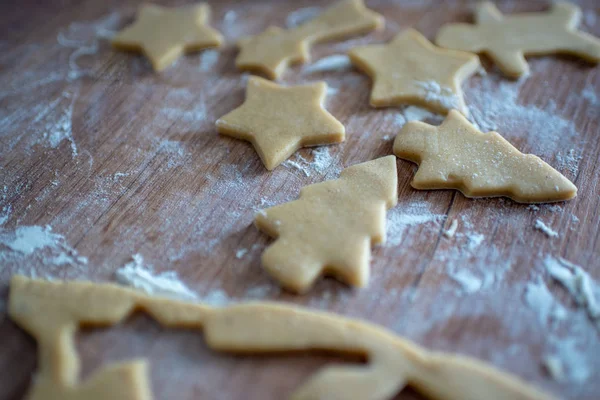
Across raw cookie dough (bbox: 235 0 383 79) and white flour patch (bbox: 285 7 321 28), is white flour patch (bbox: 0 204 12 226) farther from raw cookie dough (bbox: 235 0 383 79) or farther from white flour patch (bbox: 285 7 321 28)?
white flour patch (bbox: 285 7 321 28)

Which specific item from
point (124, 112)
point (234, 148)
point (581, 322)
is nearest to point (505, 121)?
point (581, 322)

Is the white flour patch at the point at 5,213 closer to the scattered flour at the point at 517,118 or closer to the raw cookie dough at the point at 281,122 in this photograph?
the raw cookie dough at the point at 281,122

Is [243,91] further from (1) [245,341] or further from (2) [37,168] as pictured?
(1) [245,341]

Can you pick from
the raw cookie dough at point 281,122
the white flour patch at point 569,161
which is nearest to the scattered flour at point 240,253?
the raw cookie dough at point 281,122

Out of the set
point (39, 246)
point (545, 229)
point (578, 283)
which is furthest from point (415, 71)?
point (39, 246)

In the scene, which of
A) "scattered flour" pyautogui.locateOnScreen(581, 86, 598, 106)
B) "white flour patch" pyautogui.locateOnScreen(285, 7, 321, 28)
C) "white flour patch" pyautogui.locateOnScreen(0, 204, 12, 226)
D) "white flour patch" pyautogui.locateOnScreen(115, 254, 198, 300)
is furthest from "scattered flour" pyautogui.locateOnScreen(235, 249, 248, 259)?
"scattered flour" pyautogui.locateOnScreen(581, 86, 598, 106)

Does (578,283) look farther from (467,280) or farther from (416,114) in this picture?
(416,114)
